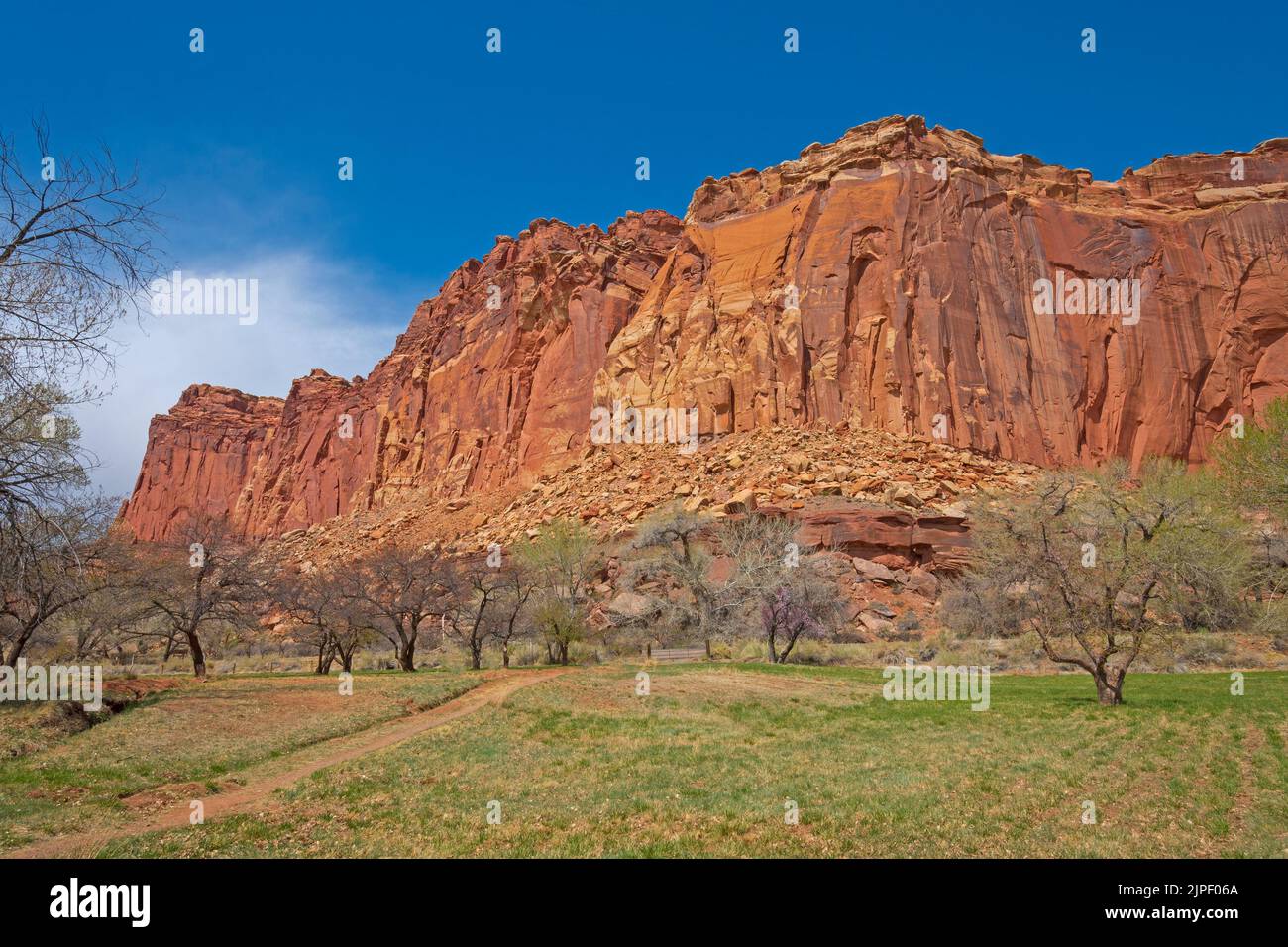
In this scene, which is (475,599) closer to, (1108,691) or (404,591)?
(404,591)

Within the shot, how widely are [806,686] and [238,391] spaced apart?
174292 millimetres

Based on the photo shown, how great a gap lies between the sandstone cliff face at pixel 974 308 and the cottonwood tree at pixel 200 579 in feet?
161

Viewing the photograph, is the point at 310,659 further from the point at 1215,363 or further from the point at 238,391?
the point at 238,391

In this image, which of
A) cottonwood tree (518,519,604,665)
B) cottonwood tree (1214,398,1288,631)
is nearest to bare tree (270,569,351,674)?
cottonwood tree (518,519,604,665)

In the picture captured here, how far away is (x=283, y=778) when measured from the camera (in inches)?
514

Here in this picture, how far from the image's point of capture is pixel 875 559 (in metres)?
51.0

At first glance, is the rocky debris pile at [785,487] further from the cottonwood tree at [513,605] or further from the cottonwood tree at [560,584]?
the cottonwood tree at [513,605]

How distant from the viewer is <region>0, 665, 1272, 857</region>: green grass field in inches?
355

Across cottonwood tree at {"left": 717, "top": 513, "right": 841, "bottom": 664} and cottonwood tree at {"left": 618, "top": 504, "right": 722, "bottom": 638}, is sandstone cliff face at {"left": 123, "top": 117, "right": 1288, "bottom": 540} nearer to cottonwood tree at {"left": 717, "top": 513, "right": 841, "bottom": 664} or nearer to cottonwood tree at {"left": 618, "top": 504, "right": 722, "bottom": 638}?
cottonwood tree at {"left": 618, "top": 504, "right": 722, "bottom": 638}

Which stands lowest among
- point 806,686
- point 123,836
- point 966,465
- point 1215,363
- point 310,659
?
point 310,659

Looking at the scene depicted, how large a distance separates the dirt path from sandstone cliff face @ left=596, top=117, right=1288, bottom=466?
53.4m

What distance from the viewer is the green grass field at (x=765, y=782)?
9.02 m

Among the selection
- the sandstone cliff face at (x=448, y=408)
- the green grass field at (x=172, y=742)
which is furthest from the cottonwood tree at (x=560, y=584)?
the sandstone cliff face at (x=448, y=408)
